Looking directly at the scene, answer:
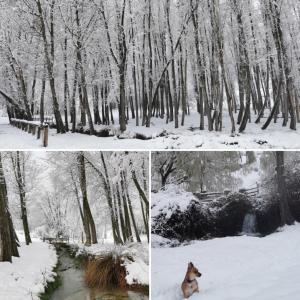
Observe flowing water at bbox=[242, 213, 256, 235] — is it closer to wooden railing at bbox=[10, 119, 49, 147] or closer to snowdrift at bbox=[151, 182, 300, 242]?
snowdrift at bbox=[151, 182, 300, 242]

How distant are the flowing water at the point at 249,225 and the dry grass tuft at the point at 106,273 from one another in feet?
5.03

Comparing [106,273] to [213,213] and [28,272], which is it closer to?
[28,272]

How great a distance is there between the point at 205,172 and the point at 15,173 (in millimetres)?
2596

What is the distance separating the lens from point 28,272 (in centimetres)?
464

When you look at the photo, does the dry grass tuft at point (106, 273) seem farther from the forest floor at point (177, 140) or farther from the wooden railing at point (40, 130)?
the wooden railing at point (40, 130)

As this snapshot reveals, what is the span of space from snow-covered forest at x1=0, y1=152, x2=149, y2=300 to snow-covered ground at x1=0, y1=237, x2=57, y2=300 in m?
0.01

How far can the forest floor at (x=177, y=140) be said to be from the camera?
6652 millimetres

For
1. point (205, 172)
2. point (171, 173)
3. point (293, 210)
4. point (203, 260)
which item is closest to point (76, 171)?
point (171, 173)

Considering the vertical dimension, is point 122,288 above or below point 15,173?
below

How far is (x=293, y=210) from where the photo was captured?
436 centimetres

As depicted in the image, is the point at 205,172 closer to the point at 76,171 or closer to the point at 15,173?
the point at 76,171

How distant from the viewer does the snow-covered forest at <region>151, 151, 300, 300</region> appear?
3998 mm

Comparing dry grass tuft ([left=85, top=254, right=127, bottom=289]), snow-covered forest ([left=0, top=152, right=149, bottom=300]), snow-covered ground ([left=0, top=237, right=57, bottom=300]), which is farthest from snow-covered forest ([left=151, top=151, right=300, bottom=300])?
snow-covered ground ([left=0, top=237, right=57, bottom=300])

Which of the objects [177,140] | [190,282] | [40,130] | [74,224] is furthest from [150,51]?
[190,282]
